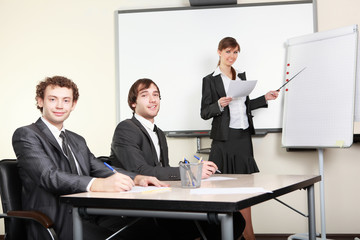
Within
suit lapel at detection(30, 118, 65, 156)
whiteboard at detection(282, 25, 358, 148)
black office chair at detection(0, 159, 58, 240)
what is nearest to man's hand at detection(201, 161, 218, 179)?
suit lapel at detection(30, 118, 65, 156)

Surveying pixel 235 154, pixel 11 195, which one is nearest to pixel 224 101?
pixel 235 154

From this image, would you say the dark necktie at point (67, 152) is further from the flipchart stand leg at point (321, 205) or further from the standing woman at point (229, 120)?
the flipchart stand leg at point (321, 205)

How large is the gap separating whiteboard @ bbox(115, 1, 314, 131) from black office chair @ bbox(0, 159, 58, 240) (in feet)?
7.32

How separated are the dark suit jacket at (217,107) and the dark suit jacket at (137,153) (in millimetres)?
1146

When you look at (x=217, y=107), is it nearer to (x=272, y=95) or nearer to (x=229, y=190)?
(x=272, y=95)

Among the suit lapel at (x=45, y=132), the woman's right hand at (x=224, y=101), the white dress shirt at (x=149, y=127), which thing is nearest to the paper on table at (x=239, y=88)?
the woman's right hand at (x=224, y=101)

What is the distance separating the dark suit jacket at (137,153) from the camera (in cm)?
216

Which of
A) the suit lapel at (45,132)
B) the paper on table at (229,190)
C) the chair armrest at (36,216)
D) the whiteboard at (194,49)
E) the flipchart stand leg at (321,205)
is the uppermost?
the whiteboard at (194,49)

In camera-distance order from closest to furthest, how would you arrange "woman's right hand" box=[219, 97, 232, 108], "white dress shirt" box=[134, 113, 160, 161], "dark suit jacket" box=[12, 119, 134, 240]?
1. "dark suit jacket" box=[12, 119, 134, 240]
2. "white dress shirt" box=[134, 113, 160, 161]
3. "woman's right hand" box=[219, 97, 232, 108]

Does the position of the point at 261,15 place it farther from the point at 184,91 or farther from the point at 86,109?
the point at 86,109

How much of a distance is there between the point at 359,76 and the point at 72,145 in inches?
Answer: 93.7

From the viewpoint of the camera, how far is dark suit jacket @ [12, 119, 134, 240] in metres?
1.75

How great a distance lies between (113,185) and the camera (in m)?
1.64

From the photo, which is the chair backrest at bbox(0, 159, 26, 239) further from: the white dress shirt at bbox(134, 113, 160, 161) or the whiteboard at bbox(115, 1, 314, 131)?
the whiteboard at bbox(115, 1, 314, 131)
